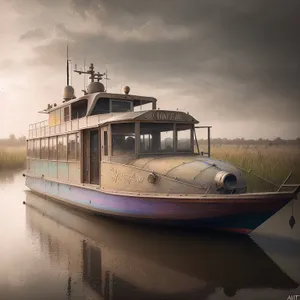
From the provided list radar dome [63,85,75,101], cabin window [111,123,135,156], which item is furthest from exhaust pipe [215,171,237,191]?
radar dome [63,85,75,101]

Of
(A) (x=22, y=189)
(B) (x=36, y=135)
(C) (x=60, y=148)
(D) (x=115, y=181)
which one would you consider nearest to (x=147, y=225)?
(D) (x=115, y=181)

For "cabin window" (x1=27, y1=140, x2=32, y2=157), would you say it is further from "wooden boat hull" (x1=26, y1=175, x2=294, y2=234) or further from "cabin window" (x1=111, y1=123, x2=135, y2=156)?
"cabin window" (x1=111, y1=123, x2=135, y2=156)

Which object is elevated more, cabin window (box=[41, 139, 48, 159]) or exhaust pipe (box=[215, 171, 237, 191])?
cabin window (box=[41, 139, 48, 159])

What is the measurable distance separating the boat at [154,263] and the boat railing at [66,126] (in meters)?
3.96

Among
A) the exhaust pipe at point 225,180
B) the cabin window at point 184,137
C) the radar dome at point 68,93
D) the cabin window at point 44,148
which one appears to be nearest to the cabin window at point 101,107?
the cabin window at point 184,137

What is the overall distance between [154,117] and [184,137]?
1508 mm

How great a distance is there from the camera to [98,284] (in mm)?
5988

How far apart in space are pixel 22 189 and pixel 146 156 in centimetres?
1408

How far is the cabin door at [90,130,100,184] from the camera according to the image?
11.9m

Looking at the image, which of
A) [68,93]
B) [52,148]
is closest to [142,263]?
[52,148]

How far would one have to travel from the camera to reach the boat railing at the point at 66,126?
1191 centimetres

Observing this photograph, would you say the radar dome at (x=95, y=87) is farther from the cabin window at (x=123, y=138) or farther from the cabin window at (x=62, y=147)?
the cabin window at (x=123, y=138)

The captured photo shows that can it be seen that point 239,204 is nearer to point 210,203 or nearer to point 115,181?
point 210,203

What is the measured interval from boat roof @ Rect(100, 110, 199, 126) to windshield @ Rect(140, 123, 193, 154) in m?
0.25
